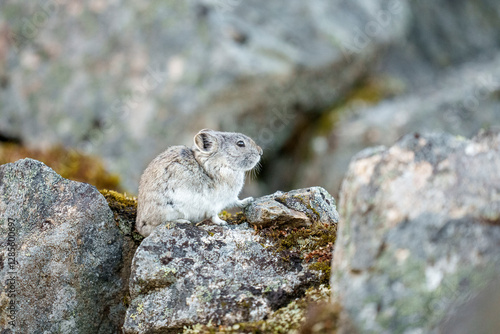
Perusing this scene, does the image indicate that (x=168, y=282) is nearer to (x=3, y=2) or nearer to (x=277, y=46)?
(x=277, y=46)

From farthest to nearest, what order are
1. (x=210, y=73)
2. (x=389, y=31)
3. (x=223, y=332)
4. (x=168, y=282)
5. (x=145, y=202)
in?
1. (x=389, y=31)
2. (x=210, y=73)
3. (x=145, y=202)
4. (x=168, y=282)
5. (x=223, y=332)

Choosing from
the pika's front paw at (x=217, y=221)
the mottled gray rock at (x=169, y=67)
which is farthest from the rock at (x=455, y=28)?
the pika's front paw at (x=217, y=221)

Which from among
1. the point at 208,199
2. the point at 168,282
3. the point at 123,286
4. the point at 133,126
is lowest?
the point at 168,282

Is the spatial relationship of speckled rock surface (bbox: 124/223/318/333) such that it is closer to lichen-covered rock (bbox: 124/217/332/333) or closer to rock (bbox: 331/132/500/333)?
lichen-covered rock (bbox: 124/217/332/333)

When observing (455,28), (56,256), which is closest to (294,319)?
(56,256)

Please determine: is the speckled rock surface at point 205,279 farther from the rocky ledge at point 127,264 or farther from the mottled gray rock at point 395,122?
the mottled gray rock at point 395,122

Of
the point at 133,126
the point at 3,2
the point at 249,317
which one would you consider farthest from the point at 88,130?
the point at 249,317
